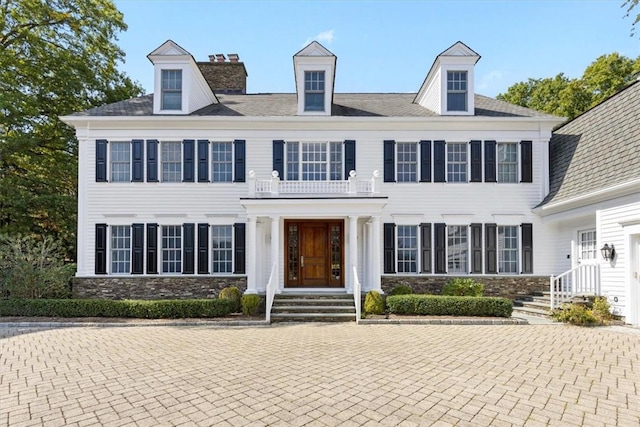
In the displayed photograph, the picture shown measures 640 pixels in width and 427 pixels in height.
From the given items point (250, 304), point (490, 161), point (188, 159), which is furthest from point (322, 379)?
point (490, 161)

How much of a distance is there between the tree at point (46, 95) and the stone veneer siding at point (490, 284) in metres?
14.9

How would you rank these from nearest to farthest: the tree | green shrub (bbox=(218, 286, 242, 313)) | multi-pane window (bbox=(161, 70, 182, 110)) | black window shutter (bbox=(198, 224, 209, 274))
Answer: green shrub (bbox=(218, 286, 242, 313)) < black window shutter (bbox=(198, 224, 209, 274)) < multi-pane window (bbox=(161, 70, 182, 110)) < the tree

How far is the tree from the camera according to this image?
17156 millimetres

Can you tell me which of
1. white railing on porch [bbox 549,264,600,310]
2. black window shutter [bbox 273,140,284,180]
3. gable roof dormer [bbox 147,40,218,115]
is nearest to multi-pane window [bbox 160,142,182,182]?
gable roof dormer [bbox 147,40,218,115]

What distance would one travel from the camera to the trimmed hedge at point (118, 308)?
12.2 m

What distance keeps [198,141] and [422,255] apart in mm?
9929

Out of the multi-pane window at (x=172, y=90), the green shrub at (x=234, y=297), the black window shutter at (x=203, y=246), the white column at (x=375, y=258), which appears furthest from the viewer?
the multi-pane window at (x=172, y=90)

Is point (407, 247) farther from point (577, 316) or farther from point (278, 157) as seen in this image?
point (278, 157)

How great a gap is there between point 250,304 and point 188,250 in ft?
13.3

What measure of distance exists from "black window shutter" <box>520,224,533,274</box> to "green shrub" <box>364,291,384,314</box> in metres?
6.53

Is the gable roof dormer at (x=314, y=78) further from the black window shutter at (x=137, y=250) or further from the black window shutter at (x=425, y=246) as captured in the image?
the black window shutter at (x=137, y=250)

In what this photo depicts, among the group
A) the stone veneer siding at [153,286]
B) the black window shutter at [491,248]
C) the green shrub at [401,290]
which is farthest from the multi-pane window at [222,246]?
the black window shutter at [491,248]

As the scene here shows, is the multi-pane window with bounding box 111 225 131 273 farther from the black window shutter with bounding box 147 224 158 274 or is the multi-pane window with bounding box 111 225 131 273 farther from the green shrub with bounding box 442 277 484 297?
the green shrub with bounding box 442 277 484 297

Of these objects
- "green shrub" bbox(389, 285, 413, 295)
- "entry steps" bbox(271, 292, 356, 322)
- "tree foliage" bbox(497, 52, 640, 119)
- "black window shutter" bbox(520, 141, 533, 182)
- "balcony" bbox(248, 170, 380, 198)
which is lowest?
"entry steps" bbox(271, 292, 356, 322)
